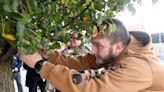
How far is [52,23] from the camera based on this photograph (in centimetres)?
108

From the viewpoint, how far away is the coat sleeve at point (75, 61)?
1432 mm

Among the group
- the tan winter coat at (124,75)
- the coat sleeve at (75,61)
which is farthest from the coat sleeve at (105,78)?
the coat sleeve at (75,61)

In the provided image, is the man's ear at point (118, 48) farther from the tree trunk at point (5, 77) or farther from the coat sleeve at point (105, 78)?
the tree trunk at point (5, 77)

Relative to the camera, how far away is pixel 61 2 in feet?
3.47

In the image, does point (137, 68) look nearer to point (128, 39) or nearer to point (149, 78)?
point (149, 78)

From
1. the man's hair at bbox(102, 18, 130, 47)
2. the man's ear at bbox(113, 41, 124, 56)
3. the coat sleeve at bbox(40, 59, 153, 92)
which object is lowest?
the coat sleeve at bbox(40, 59, 153, 92)

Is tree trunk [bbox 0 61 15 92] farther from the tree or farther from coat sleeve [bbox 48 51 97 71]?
coat sleeve [bbox 48 51 97 71]

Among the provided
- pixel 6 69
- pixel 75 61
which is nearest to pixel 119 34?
pixel 75 61

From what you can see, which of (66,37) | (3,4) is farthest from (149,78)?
(3,4)

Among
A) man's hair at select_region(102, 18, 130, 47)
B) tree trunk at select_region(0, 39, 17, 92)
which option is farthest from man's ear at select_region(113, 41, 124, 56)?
tree trunk at select_region(0, 39, 17, 92)

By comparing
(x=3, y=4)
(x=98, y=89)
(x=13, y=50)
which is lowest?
(x=98, y=89)

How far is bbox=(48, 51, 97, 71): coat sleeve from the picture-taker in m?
1.43

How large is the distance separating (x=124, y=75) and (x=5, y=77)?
0.44 meters

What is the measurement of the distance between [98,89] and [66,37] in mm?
271
